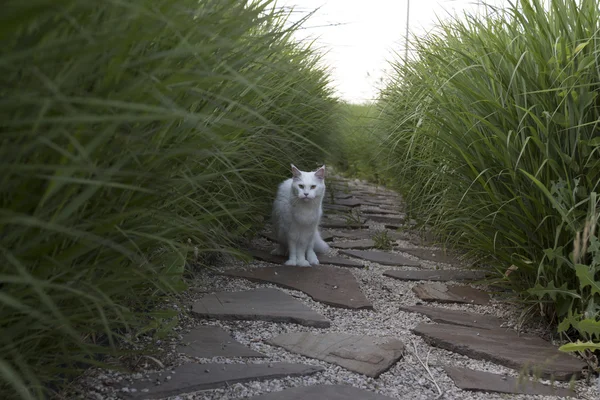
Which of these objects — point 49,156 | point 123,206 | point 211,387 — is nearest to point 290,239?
point 211,387

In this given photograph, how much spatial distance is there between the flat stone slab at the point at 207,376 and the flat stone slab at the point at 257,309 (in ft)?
1.40

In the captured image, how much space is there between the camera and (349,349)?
6.72 ft

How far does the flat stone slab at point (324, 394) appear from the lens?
1647 mm

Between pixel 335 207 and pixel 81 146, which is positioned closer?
pixel 81 146

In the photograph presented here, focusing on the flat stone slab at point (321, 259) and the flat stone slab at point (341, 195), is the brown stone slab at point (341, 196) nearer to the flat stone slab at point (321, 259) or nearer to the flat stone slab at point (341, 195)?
the flat stone slab at point (341, 195)

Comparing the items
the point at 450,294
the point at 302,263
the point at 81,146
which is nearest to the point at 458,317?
the point at 450,294

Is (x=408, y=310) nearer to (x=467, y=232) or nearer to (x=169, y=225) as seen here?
(x=467, y=232)

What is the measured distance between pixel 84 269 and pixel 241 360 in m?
0.81

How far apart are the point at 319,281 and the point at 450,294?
605 mm

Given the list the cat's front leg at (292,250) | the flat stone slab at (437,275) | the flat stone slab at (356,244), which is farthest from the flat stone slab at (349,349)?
the flat stone slab at (356,244)

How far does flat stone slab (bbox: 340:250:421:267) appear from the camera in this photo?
3381 millimetres

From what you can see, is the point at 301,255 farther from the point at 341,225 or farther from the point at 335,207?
the point at 335,207

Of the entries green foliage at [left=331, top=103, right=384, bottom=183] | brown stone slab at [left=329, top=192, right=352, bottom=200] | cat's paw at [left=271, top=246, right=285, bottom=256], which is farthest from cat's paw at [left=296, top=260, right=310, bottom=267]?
green foliage at [left=331, top=103, right=384, bottom=183]

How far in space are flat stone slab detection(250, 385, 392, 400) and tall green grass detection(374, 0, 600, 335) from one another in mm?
765
